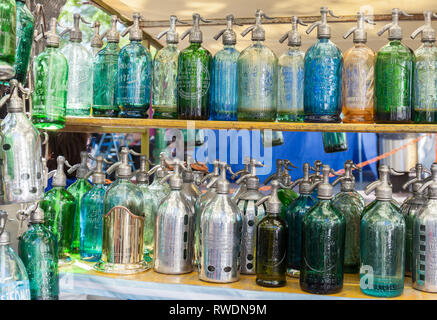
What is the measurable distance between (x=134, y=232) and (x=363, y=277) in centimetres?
70

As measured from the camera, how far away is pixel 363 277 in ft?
4.93

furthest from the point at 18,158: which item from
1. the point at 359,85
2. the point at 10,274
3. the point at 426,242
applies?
the point at 426,242

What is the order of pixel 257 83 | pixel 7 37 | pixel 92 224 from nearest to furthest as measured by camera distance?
pixel 7 37
pixel 257 83
pixel 92 224

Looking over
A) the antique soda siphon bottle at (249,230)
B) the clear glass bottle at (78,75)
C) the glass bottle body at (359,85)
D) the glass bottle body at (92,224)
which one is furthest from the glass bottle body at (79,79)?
the glass bottle body at (359,85)

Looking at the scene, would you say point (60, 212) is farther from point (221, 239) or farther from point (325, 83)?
point (325, 83)

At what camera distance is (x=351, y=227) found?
169 centimetres

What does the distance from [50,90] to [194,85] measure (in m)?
0.43

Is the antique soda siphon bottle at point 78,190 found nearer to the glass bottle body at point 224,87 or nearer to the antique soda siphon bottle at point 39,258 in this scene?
the antique soda siphon bottle at point 39,258

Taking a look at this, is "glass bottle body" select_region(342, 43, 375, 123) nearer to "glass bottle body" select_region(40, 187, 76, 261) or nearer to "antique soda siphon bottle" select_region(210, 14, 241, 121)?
"antique soda siphon bottle" select_region(210, 14, 241, 121)

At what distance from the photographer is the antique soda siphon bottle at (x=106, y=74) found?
1.75m

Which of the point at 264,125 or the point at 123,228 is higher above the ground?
the point at 264,125
